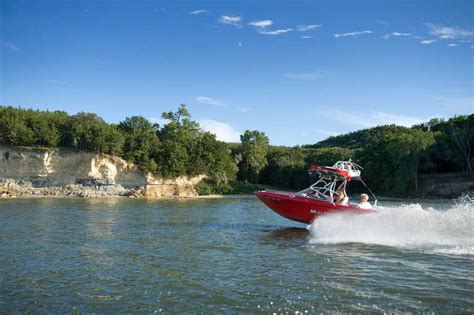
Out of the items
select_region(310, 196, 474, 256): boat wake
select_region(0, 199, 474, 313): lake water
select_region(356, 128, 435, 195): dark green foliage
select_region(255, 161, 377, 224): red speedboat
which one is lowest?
select_region(0, 199, 474, 313): lake water

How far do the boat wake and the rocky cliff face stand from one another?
45.0m

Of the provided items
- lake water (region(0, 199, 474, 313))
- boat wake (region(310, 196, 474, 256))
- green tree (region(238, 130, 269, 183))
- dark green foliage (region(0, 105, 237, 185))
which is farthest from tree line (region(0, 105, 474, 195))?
boat wake (region(310, 196, 474, 256))

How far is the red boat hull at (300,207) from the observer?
19.8 m

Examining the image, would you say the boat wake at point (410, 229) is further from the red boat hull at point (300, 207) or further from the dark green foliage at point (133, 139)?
the dark green foliage at point (133, 139)

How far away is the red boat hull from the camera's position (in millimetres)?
19781

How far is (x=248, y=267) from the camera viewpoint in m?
A: 12.4

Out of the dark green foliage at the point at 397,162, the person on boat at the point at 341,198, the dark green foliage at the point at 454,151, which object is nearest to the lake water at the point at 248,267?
the person on boat at the point at 341,198

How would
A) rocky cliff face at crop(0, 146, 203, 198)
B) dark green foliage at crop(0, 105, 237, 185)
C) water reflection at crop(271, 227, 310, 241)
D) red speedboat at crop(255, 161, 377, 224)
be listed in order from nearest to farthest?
water reflection at crop(271, 227, 310, 241)
red speedboat at crop(255, 161, 377, 224)
rocky cliff face at crop(0, 146, 203, 198)
dark green foliage at crop(0, 105, 237, 185)

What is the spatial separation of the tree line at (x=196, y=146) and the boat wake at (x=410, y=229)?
157 ft

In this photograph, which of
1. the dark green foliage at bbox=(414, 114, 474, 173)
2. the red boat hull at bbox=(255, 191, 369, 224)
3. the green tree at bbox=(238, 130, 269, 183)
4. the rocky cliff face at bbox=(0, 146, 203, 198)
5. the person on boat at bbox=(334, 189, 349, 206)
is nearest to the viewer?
the red boat hull at bbox=(255, 191, 369, 224)

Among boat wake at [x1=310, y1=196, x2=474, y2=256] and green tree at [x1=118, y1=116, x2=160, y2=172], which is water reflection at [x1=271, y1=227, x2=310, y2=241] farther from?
green tree at [x1=118, y1=116, x2=160, y2=172]

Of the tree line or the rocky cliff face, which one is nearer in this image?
the rocky cliff face

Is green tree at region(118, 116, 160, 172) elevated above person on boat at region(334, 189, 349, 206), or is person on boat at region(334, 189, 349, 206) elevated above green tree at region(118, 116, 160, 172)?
green tree at region(118, 116, 160, 172)

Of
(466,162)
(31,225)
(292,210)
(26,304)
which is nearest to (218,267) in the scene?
(26,304)
